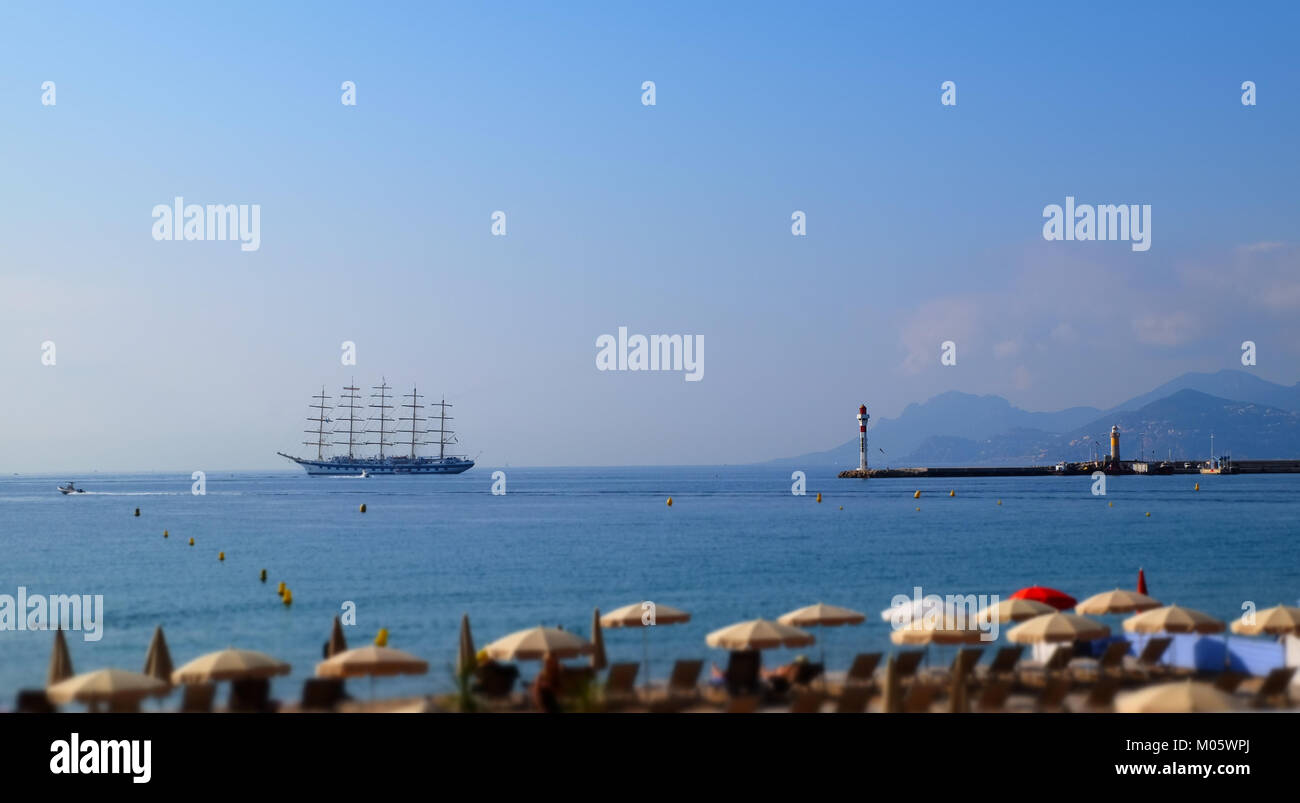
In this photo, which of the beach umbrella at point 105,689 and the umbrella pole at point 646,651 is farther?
the umbrella pole at point 646,651

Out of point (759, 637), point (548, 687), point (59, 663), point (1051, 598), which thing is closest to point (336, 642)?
point (59, 663)

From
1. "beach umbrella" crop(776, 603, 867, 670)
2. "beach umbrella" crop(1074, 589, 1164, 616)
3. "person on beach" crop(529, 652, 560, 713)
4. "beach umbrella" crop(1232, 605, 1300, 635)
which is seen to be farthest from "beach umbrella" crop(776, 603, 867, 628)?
"person on beach" crop(529, 652, 560, 713)

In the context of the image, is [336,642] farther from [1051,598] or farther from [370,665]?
[1051,598]

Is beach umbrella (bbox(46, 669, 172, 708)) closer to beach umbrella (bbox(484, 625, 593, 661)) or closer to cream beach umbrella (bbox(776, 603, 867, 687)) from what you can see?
beach umbrella (bbox(484, 625, 593, 661))

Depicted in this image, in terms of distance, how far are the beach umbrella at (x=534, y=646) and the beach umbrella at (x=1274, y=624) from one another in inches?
430

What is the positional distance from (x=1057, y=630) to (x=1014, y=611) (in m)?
2.14

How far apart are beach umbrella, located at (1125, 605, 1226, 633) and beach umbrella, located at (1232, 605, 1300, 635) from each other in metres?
0.38

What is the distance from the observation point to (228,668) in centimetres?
1727

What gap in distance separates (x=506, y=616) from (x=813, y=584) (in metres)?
13.6

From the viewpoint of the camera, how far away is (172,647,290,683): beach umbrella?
17156 mm

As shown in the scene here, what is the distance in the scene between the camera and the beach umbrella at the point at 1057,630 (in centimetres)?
1977

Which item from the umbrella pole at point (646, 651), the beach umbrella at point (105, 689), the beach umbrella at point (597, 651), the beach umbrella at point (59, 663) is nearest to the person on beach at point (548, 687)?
the umbrella pole at point (646, 651)

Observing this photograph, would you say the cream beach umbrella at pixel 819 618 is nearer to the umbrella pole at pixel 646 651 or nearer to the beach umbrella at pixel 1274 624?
the umbrella pole at pixel 646 651

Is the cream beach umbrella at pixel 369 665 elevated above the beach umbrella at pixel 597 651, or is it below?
above
